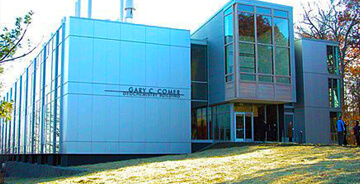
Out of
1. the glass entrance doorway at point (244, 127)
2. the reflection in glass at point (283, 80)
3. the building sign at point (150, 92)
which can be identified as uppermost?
the reflection in glass at point (283, 80)

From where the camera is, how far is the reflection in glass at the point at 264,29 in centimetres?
2869

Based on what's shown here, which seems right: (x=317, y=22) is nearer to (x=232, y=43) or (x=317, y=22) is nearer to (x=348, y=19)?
(x=348, y=19)

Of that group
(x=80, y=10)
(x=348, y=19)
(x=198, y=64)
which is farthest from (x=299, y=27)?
(x=80, y=10)

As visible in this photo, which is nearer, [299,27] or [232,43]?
[232,43]

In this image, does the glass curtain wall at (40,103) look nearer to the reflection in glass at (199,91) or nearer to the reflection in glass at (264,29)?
the reflection in glass at (199,91)

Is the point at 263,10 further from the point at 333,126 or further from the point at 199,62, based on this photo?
the point at 333,126

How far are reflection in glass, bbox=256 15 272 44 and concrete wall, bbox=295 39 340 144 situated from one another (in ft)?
14.1

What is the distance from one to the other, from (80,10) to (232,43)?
12.7 m

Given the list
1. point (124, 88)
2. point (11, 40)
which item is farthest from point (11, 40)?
point (124, 88)

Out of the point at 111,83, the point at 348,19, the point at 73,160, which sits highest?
the point at 348,19

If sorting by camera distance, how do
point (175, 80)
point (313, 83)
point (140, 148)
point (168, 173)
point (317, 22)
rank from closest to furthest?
point (168, 173)
point (140, 148)
point (175, 80)
point (313, 83)
point (317, 22)

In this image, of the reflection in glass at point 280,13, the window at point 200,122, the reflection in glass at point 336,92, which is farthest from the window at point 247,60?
the reflection in glass at point 336,92

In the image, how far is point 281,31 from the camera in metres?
29.6

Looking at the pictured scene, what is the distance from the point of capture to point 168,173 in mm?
14828
